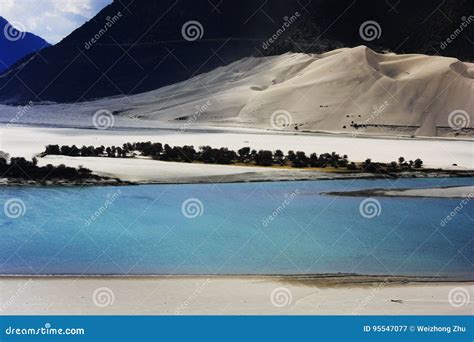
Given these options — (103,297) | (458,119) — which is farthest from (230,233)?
(458,119)

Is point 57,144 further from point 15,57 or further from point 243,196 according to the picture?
point 15,57

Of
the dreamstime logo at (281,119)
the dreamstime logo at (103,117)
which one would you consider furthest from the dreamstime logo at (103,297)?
the dreamstime logo at (103,117)

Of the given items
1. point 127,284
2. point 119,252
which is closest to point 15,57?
point 119,252
